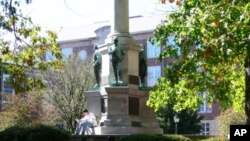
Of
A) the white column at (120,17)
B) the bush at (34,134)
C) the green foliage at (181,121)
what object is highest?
the white column at (120,17)

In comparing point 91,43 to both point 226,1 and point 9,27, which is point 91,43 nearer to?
point 9,27

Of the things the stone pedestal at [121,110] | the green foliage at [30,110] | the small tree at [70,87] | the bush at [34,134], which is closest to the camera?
the bush at [34,134]

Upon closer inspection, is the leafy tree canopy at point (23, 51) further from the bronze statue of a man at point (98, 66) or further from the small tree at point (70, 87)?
the small tree at point (70, 87)

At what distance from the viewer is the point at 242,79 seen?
679 inches

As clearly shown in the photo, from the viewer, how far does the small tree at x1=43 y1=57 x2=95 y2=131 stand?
49.9 m

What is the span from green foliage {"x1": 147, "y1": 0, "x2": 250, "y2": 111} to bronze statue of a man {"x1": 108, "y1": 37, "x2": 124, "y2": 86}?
223 inches

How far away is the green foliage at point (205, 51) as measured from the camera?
37.8 ft

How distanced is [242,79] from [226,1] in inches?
222

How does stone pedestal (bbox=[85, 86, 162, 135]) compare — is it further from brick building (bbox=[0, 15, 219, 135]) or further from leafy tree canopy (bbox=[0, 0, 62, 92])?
brick building (bbox=[0, 15, 219, 135])

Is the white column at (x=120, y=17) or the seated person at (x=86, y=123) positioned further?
the white column at (x=120, y=17)

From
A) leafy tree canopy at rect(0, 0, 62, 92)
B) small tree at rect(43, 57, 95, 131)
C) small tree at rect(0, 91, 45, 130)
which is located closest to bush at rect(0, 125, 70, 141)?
leafy tree canopy at rect(0, 0, 62, 92)

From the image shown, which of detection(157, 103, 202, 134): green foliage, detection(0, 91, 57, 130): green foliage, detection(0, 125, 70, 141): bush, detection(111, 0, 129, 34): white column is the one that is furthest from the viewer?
detection(157, 103, 202, 134): green foliage

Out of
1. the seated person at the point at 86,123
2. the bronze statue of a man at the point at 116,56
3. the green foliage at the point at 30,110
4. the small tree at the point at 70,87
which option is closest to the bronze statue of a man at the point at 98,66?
the bronze statue of a man at the point at 116,56

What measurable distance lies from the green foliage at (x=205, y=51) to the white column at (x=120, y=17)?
23.1ft
